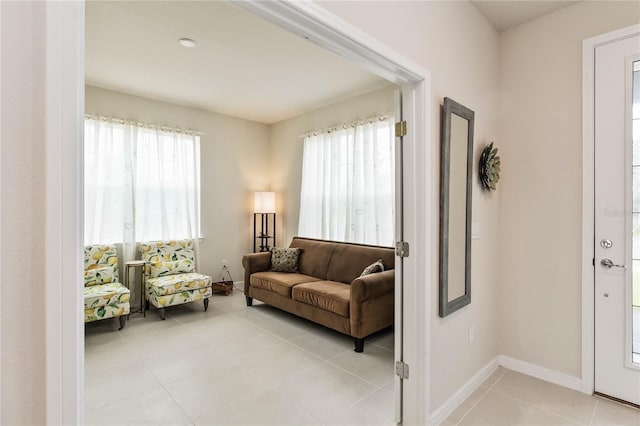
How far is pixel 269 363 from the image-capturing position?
9.02 ft

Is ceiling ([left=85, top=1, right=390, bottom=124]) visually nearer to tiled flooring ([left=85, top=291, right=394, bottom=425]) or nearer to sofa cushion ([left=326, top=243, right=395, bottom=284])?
sofa cushion ([left=326, top=243, right=395, bottom=284])

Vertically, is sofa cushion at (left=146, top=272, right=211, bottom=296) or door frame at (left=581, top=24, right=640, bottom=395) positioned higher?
door frame at (left=581, top=24, right=640, bottom=395)

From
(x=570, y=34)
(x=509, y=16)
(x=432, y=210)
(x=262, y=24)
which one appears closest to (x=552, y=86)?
(x=570, y=34)

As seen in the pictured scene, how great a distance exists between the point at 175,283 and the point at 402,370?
9.74 feet

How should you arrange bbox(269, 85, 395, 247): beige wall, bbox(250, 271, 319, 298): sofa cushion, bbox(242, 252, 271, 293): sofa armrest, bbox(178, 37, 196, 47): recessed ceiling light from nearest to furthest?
1. bbox(178, 37, 196, 47): recessed ceiling light
2. bbox(250, 271, 319, 298): sofa cushion
3. bbox(242, 252, 271, 293): sofa armrest
4. bbox(269, 85, 395, 247): beige wall

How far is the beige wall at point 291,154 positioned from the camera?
183 inches

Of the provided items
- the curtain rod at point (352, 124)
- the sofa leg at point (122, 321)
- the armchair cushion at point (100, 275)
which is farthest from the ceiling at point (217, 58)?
the sofa leg at point (122, 321)

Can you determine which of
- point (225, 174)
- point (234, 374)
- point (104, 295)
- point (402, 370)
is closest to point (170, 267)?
point (104, 295)

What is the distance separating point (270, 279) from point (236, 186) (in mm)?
2050

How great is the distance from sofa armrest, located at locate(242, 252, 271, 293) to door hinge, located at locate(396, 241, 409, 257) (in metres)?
2.83

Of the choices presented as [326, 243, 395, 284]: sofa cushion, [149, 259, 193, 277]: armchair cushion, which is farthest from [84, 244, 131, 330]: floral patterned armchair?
[326, 243, 395, 284]: sofa cushion

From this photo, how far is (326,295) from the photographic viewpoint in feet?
10.7

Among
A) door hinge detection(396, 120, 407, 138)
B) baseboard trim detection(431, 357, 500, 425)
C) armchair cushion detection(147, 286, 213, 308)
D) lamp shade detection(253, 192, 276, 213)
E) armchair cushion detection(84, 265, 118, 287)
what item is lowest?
baseboard trim detection(431, 357, 500, 425)

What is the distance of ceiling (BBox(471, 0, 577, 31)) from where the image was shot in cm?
233
